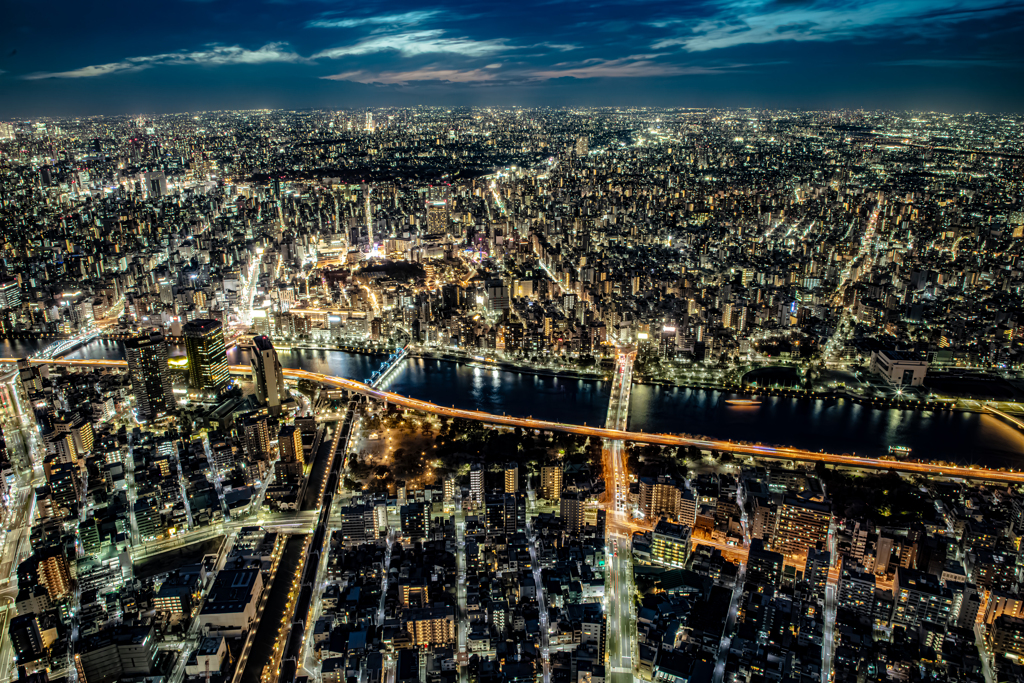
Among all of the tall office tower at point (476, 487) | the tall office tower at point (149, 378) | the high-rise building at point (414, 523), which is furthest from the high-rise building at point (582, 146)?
the high-rise building at point (414, 523)

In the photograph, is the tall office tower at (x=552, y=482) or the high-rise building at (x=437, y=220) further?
the high-rise building at (x=437, y=220)

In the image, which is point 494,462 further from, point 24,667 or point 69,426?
point 69,426

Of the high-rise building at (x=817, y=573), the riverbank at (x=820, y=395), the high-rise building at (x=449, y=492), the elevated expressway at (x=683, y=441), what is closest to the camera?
the high-rise building at (x=817, y=573)

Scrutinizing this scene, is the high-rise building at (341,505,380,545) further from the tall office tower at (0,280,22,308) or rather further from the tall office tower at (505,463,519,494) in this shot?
the tall office tower at (0,280,22,308)

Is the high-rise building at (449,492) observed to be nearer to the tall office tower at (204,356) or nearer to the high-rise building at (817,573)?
the high-rise building at (817,573)

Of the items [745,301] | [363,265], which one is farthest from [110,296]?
[745,301]

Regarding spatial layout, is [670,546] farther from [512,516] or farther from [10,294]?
[10,294]
